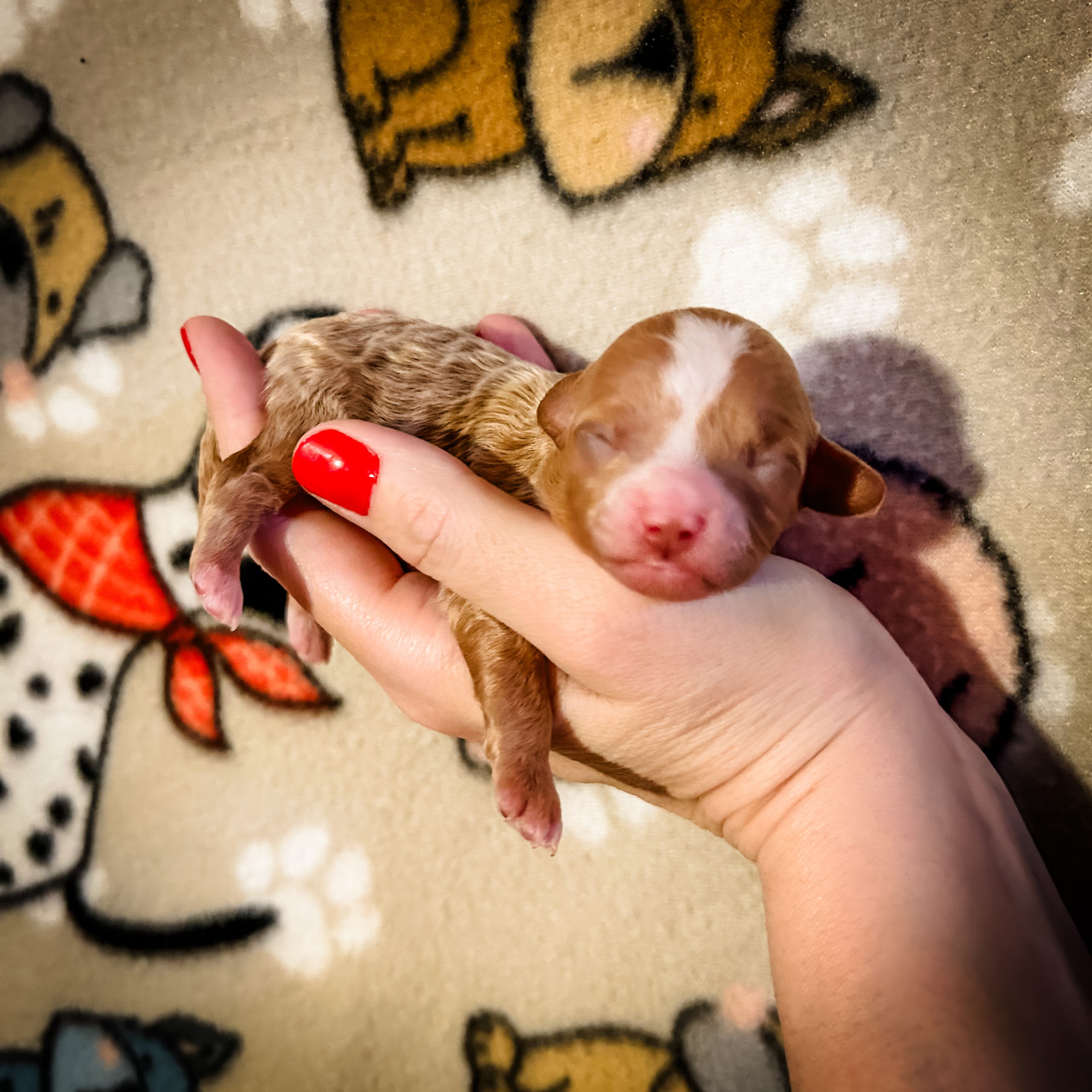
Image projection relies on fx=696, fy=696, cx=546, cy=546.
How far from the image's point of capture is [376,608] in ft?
→ 3.93

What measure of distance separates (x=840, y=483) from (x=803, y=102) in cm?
72

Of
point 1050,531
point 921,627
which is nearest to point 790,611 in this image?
point 921,627

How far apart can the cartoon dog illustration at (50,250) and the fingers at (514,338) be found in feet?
2.94

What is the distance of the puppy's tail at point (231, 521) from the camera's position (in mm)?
1207

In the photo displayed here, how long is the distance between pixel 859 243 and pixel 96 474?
1795 millimetres

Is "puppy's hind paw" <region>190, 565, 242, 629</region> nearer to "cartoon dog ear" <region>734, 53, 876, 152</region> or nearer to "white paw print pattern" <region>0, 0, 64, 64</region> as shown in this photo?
"cartoon dog ear" <region>734, 53, 876, 152</region>

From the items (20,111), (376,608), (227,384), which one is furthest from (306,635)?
(20,111)

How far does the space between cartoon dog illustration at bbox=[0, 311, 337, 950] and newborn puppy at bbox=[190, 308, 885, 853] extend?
38 cm

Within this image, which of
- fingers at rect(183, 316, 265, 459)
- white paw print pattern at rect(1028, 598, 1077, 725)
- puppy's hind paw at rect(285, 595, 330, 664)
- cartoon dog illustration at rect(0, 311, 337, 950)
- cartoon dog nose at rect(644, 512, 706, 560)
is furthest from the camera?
cartoon dog illustration at rect(0, 311, 337, 950)

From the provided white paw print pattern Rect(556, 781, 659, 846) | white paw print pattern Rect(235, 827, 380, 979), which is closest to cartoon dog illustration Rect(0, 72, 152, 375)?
white paw print pattern Rect(235, 827, 380, 979)

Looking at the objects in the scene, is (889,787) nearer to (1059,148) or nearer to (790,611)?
(790,611)

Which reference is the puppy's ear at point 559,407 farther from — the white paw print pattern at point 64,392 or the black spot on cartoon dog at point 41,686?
the black spot on cartoon dog at point 41,686

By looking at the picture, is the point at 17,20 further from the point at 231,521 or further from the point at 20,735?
the point at 20,735

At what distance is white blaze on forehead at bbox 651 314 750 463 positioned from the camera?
2.94 feet
